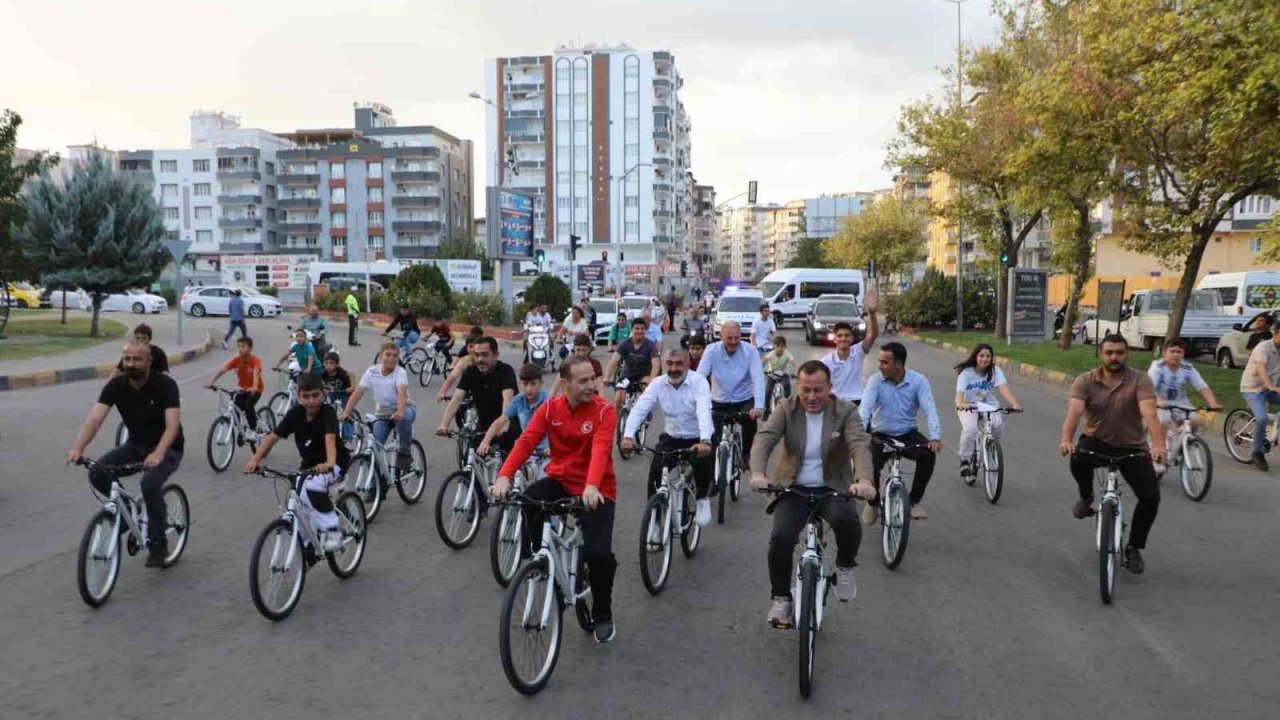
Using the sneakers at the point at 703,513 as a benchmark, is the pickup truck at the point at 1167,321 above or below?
above

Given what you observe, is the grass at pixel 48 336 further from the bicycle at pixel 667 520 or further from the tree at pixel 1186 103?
the tree at pixel 1186 103

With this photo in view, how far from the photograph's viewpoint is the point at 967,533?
841 centimetres

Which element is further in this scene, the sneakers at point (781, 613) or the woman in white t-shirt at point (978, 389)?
the woman in white t-shirt at point (978, 389)

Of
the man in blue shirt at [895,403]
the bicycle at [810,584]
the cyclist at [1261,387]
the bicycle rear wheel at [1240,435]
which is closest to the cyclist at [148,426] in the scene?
the bicycle at [810,584]

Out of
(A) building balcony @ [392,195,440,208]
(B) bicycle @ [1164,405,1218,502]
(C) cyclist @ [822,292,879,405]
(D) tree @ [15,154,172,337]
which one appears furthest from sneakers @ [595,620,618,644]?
(A) building balcony @ [392,195,440,208]

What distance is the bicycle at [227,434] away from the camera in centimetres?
1123

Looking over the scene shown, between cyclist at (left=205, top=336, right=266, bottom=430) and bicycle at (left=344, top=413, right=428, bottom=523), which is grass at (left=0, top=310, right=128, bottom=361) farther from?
bicycle at (left=344, top=413, right=428, bottom=523)

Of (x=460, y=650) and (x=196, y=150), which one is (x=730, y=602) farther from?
(x=196, y=150)

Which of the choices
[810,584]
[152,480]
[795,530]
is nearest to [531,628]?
[810,584]

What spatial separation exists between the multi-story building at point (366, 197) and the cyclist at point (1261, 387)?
3502 inches

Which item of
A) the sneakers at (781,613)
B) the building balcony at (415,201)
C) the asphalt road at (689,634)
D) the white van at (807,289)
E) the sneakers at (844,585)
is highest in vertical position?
the building balcony at (415,201)

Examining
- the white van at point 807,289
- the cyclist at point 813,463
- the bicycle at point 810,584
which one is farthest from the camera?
the white van at point 807,289

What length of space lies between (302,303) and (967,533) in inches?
2248

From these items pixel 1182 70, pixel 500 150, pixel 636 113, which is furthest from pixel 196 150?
pixel 1182 70
